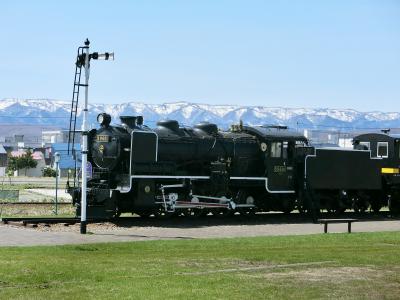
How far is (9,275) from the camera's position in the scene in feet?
→ 38.5

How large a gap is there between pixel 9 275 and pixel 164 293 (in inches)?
114

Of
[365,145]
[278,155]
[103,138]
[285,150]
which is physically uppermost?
[365,145]

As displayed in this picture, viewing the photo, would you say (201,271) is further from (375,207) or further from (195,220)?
(375,207)

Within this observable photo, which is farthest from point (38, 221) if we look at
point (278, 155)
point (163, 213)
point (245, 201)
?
point (278, 155)

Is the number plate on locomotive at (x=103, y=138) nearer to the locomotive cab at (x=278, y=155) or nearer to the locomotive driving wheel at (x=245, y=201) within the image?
the locomotive driving wheel at (x=245, y=201)

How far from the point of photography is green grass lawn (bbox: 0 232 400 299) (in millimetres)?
10836

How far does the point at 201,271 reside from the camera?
12797 millimetres

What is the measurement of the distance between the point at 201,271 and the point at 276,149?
1730 centimetres

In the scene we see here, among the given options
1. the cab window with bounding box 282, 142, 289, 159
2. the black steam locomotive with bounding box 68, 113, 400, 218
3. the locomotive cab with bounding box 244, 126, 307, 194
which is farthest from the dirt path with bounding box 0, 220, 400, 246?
the cab window with bounding box 282, 142, 289, 159

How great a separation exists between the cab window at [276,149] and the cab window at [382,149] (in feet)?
22.5

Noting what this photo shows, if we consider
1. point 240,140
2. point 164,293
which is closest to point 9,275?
point 164,293

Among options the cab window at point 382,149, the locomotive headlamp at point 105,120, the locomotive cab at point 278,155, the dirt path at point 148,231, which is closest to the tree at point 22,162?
the cab window at point 382,149

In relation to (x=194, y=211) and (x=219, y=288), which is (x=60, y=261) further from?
(x=194, y=211)

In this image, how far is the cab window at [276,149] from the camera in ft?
96.7
